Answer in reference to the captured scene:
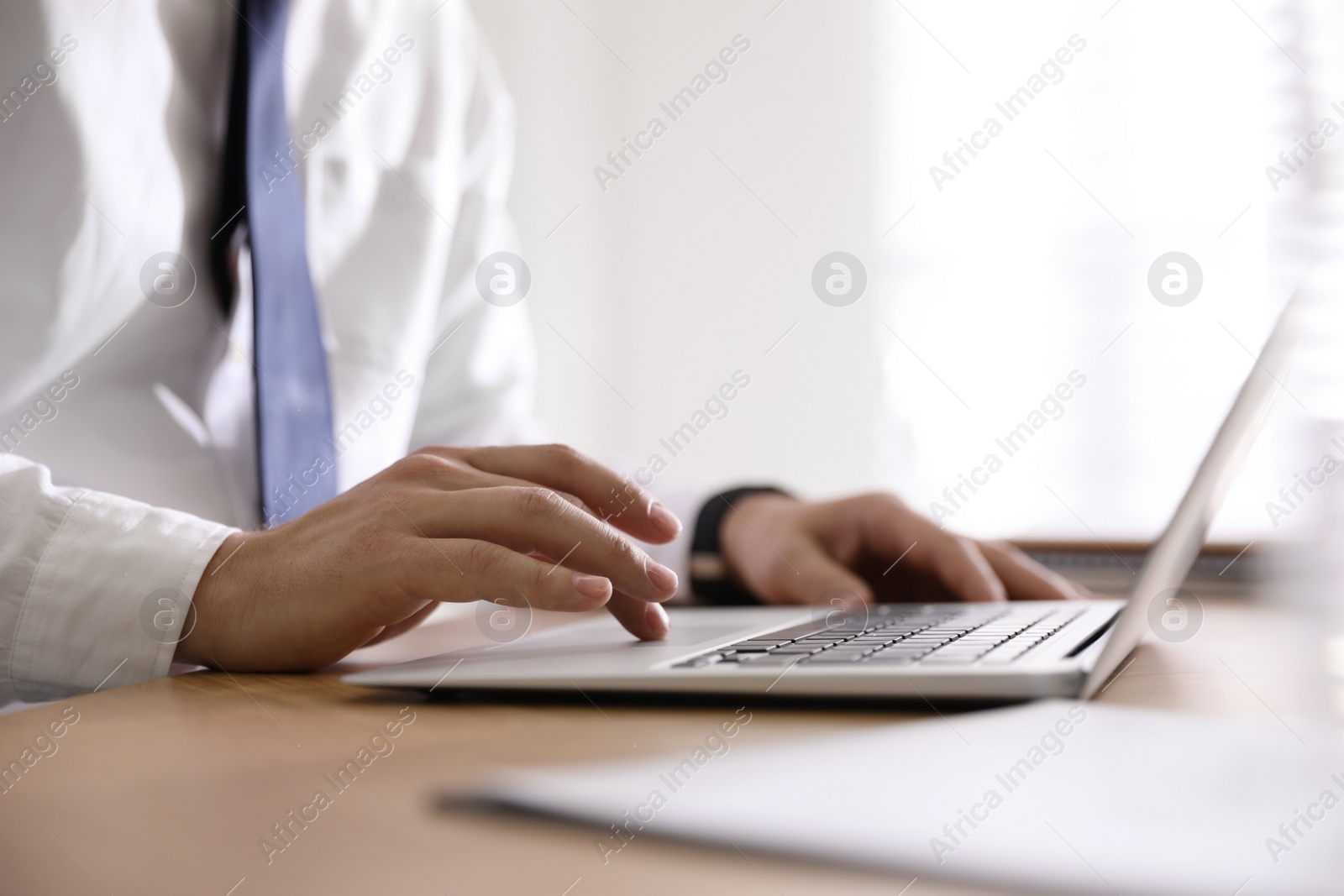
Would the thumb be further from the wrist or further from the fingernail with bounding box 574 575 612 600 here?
the wrist

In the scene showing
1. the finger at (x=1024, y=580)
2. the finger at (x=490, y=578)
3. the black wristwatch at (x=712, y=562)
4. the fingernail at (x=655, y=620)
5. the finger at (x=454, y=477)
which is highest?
the finger at (x=454, y=477)

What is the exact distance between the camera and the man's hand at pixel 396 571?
1.51ft

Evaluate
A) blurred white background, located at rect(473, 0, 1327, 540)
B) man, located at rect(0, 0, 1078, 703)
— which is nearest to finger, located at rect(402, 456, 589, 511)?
man, located at rect(0, 0, 1078, 703)

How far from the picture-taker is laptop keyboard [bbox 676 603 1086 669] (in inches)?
15.1

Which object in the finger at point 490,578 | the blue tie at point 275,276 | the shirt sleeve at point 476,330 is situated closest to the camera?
the finger at point 490,578

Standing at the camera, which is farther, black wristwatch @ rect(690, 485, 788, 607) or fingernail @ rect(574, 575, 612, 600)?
black wristwatch @ rect(690, 485, 788, 607)

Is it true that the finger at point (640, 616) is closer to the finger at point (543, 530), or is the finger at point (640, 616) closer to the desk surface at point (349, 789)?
the finger at point (543, 530)

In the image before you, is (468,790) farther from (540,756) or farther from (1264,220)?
(1264,220)

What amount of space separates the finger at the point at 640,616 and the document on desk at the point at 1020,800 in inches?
8.3

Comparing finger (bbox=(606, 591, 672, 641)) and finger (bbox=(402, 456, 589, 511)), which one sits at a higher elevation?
finger (bbox=(402, 456, 589, 511))

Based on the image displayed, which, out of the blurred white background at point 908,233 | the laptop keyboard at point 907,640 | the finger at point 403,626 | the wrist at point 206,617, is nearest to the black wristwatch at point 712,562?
the laptop keyboard at point 907,640

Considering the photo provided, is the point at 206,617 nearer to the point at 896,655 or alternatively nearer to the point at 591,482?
the point at 591,482

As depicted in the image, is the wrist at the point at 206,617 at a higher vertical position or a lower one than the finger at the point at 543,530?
lower

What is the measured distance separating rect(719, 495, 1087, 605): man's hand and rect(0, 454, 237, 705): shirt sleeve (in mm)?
481
